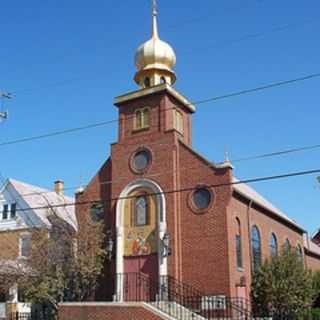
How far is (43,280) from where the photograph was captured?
26562 millimetres

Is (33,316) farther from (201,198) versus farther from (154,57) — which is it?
(154,57)

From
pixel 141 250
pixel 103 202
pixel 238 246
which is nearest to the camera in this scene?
pixel 238 246

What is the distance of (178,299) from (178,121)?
10.4 meters

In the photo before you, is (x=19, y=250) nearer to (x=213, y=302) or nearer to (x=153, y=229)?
(x=153, y=229)

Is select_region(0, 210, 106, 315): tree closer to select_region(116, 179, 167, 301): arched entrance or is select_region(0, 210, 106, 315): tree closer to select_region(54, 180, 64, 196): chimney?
select_region(116, 179, 167, 301): arched entrance

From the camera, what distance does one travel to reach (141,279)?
28703 millimetres

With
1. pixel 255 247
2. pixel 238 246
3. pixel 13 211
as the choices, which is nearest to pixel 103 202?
pixel 238 246

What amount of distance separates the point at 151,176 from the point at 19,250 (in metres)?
9.73

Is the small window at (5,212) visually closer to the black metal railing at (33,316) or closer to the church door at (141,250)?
the black metal railing at (33,316)

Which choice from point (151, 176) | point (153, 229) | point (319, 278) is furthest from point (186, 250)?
point (319, 278)

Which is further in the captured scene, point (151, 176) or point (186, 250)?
point (151, 176)

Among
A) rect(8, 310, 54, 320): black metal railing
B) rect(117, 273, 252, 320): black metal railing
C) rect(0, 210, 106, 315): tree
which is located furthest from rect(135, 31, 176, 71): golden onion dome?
rect(8, 310, 54, 320): black metal railing

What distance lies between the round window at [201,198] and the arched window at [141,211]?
9.66ft

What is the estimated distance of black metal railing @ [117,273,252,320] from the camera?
24786 mm
